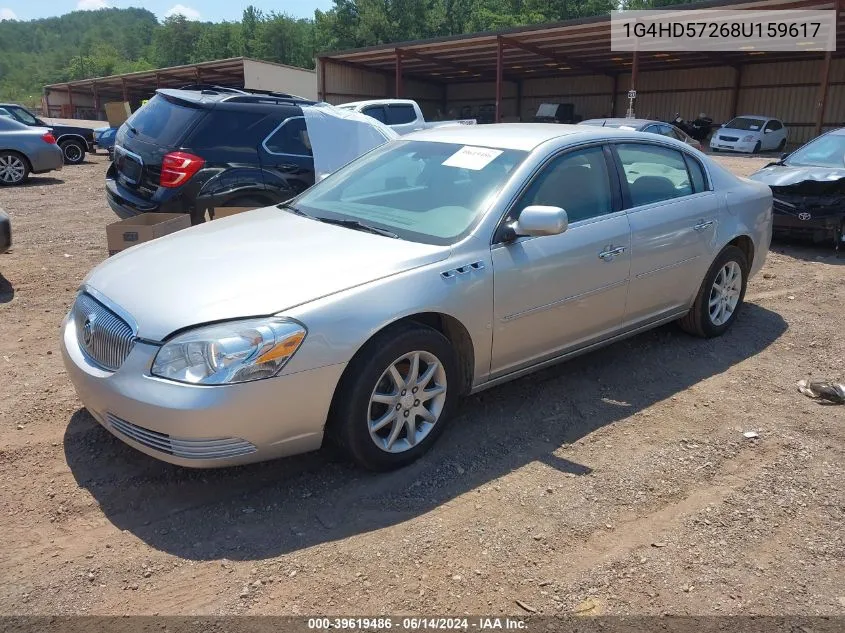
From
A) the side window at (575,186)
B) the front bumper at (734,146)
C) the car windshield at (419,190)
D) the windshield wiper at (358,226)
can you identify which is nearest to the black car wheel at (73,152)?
the car windshield at (419,190)

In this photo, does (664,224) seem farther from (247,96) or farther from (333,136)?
(247,96)

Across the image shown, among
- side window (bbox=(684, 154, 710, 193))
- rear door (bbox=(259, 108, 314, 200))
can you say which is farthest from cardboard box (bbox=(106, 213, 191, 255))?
side window (bbox=(684, 154, 710, 193))

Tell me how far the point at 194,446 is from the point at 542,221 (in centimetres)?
197

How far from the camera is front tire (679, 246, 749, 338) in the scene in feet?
16.8

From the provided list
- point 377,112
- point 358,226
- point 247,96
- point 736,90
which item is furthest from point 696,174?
point 736,90

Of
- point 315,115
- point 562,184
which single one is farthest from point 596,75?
point 562,184

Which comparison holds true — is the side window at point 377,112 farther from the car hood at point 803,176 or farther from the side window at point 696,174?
the side window at point 696,174

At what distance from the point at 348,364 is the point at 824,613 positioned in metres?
2.09

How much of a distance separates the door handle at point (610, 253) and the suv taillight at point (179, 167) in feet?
12.9

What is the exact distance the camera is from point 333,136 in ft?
24.5

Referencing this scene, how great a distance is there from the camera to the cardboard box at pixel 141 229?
5.43 m

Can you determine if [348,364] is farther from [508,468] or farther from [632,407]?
[632,407]

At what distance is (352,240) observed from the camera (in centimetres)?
360

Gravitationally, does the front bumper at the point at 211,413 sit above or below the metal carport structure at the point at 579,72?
below
